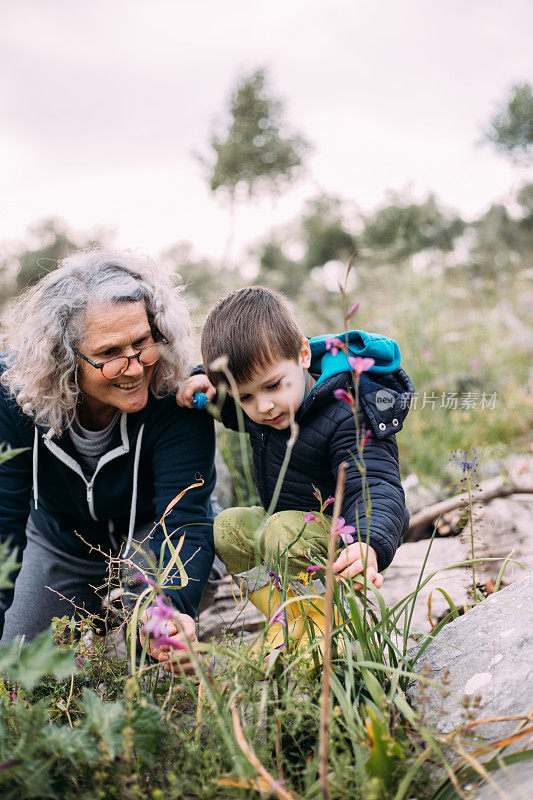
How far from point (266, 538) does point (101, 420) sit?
949 mm

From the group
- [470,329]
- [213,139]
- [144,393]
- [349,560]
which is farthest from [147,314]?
[213,139]

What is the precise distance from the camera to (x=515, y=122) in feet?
30.2

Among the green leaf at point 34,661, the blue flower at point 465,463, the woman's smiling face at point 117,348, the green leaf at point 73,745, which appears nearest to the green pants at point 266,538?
the blue flower at point 465,463

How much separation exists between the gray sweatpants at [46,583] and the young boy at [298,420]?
76cm

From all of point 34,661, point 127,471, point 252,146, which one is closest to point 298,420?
point 127,471

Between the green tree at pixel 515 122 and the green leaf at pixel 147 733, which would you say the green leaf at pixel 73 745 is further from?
the green tree at pixel 515 122

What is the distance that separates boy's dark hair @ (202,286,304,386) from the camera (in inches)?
79.1

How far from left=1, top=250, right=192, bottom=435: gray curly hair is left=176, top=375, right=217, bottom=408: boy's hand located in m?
0.07

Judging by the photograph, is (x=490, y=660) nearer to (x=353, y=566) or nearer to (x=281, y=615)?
(x=353, y=566)

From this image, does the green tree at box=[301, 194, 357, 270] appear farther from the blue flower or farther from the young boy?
the blue flower

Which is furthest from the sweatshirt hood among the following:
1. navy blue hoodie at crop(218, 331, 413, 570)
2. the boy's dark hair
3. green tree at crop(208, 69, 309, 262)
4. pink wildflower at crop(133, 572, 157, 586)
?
green tree at crop(208, 69, 309, 262)

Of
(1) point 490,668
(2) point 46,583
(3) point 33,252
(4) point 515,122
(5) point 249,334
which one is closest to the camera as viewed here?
(1) point 490,668

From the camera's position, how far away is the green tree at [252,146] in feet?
32.0

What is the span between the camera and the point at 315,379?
240 centimetres
